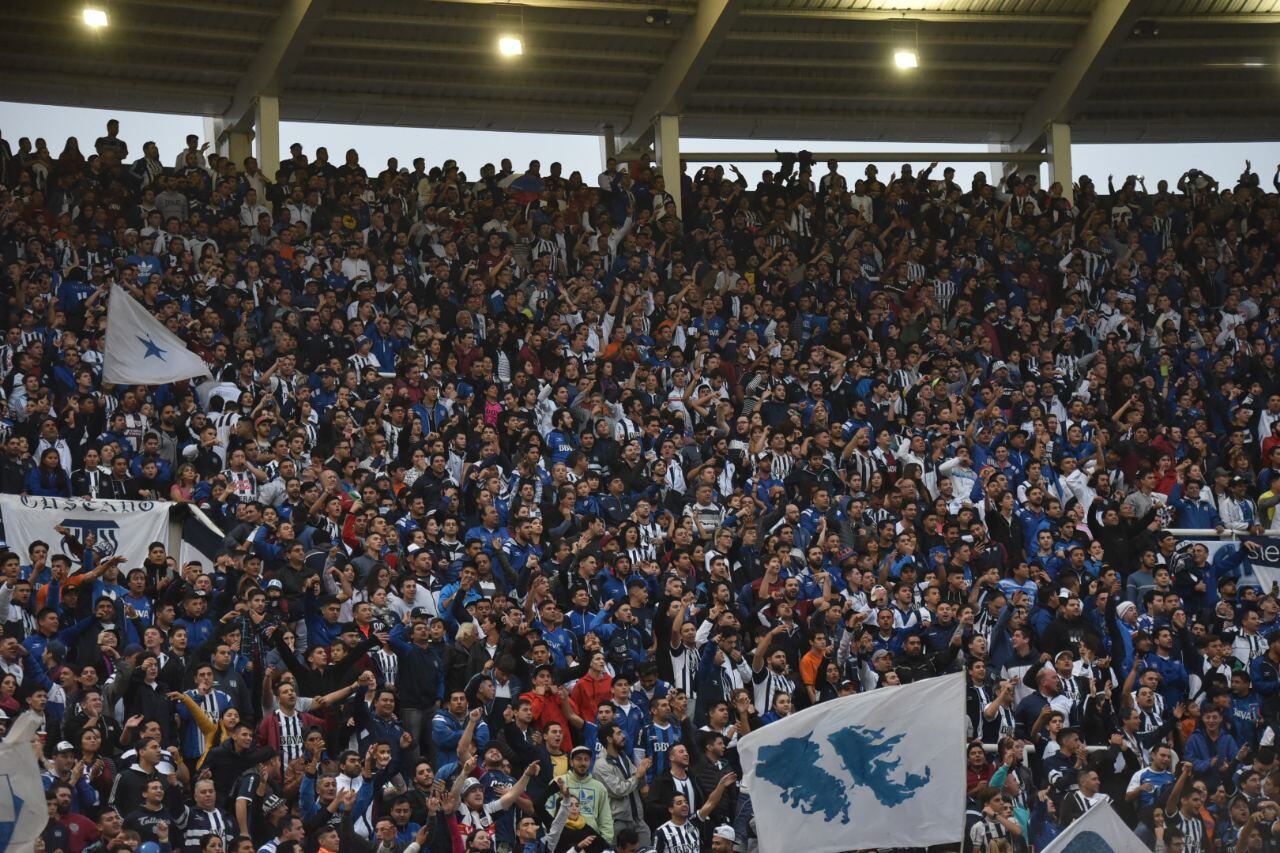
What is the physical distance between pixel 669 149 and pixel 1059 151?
6.00 meters

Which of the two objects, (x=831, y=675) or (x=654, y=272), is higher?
(x=654, y=272)

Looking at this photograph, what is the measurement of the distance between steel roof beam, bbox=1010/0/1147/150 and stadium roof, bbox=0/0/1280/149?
1.2 inches

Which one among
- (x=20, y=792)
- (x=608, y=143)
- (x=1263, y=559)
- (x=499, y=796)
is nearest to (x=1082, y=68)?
(x=608, y=143)

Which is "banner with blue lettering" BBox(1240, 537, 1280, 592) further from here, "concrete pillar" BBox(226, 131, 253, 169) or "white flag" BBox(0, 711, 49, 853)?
"concrete pillar" BBox(226, 131, 253, 169)

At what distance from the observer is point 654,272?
979 inches

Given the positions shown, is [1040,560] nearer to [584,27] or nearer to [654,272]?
[654,272]

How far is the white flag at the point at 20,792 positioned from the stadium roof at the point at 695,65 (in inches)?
548

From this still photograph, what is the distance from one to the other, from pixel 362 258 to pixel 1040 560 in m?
8.42

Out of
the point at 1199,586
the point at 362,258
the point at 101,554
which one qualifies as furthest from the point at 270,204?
the point at 1199,586

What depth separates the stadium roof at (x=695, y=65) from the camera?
26.3 m

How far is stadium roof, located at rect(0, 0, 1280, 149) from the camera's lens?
26.3m

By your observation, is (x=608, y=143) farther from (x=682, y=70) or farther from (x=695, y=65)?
(x=695, y=65)

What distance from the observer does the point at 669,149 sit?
2822 cm

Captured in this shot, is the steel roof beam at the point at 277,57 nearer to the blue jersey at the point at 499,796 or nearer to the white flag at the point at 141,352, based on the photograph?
the white flag at the point at 141,352
